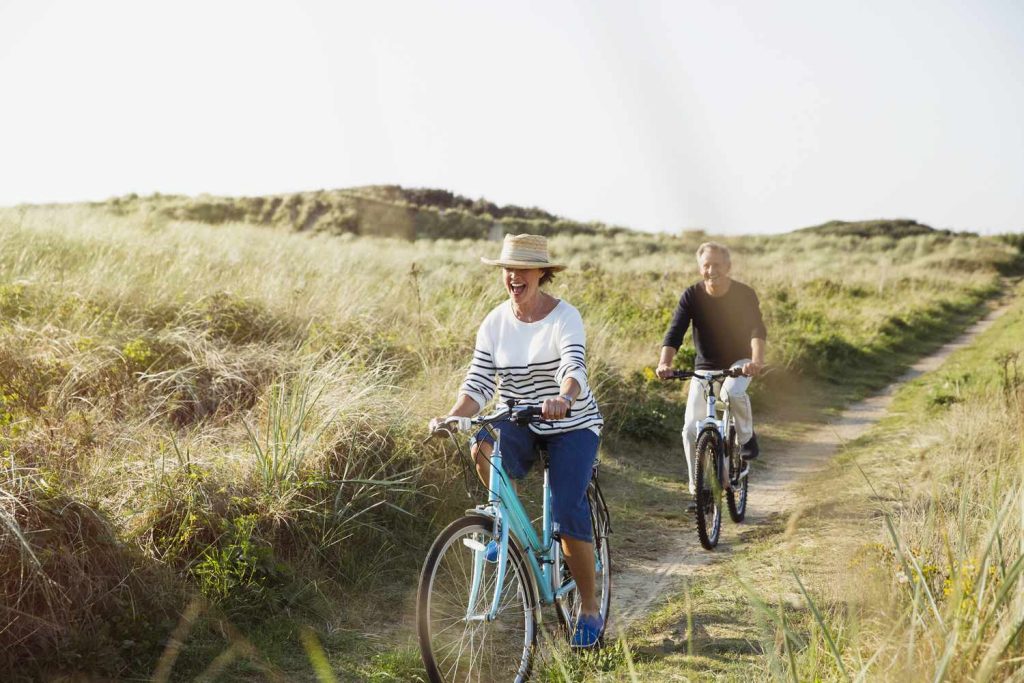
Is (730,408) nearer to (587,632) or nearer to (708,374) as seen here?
(708,374)

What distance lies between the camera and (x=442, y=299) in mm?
11094

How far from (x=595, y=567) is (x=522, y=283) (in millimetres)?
1582

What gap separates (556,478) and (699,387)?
289cm

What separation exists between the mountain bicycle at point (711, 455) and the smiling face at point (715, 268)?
0.71 meters

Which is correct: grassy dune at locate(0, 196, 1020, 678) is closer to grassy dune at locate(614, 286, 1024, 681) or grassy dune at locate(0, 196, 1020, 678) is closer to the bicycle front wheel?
the bicycle front wheel

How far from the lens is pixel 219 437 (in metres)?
5.80

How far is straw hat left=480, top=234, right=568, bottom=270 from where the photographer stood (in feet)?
13.4

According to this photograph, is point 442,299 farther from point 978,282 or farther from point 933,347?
point 978,282

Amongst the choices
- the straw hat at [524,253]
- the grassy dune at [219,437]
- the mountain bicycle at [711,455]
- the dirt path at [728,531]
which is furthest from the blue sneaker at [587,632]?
the mountain bicycle at [711,455]

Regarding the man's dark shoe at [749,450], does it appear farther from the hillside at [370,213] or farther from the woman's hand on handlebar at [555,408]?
the hillside at [370,213]

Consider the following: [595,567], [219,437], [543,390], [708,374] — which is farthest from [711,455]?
[219,437]

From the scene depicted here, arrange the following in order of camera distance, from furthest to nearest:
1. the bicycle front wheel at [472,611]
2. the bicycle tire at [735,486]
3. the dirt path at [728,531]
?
the bicycle tire at [735,486]
the dirt path at [728,531]
the bicycle front wheel at [472,611]

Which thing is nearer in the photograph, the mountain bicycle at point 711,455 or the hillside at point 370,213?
the mountain bicycle at point 711,455

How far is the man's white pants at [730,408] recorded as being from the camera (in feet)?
21.9
